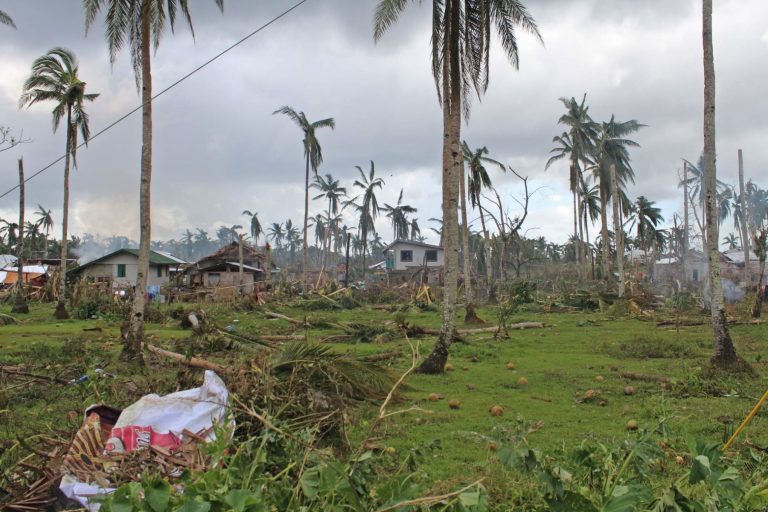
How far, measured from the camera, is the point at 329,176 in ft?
188

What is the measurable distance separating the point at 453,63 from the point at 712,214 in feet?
18.5


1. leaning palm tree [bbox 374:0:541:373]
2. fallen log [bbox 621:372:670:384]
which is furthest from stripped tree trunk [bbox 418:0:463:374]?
fallen log [bbox 621:372:670:384]

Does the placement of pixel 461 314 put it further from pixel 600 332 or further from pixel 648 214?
pixel 648 214

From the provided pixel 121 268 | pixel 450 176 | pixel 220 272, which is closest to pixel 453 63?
pixel 450 176

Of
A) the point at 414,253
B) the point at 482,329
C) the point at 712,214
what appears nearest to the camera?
the point at 712,214

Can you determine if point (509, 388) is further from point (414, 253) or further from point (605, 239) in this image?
point (414, 253)

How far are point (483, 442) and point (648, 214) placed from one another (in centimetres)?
4366

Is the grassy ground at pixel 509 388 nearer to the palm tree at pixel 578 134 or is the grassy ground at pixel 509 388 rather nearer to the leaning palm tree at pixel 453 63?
the leaning palm tree at pixel 453 63

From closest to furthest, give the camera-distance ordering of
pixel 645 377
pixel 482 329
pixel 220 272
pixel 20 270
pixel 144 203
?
pixel 645 377
pixel 144 203
pixel 482 329
pixel 20 270
pixel 220 272

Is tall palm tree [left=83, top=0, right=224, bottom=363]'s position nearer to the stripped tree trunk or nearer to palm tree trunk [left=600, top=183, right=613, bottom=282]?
the stripped tree trunk

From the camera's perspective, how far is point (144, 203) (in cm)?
1191

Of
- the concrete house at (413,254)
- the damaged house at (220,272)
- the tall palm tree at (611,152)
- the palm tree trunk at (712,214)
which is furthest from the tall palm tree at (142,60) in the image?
the concrete house at (413,254)

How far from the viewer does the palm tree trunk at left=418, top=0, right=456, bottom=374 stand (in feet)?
34.1

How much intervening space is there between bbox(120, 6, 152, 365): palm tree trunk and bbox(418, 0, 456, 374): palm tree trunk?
5786 mm
